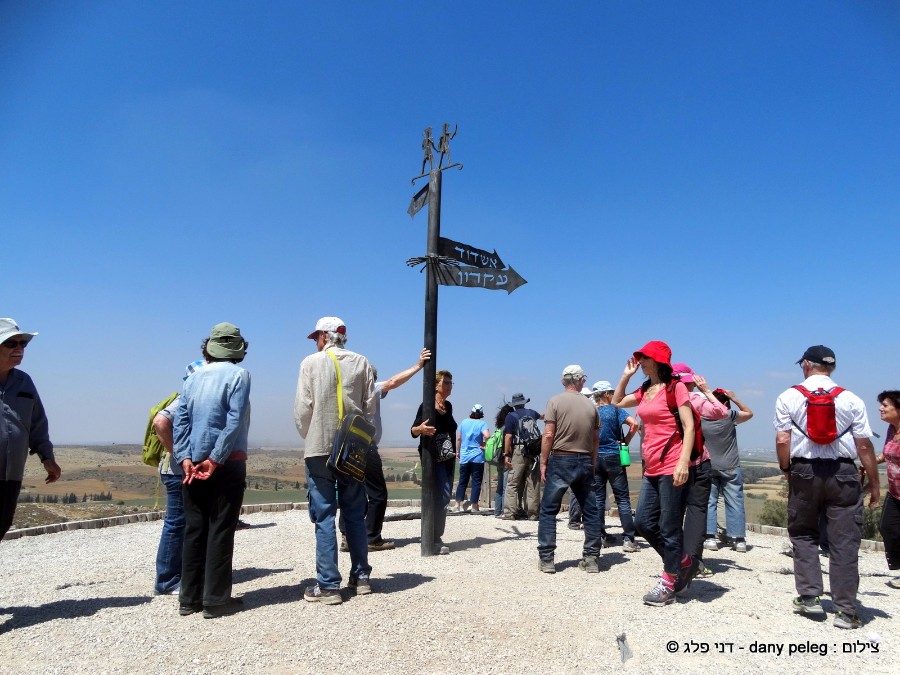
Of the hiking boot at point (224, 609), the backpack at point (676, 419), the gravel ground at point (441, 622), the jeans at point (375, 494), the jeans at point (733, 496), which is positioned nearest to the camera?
the gravel ground at point (441, 622)

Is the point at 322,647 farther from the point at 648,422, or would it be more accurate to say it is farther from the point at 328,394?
the point at 648,422

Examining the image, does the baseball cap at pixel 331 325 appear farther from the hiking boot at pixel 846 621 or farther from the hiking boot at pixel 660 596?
the hiking boot at pixel 846 621

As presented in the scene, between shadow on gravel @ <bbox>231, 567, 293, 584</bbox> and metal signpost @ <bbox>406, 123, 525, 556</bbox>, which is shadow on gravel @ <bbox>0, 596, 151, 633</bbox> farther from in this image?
metal signpost @ <bbox>406, 123, 525, 556</bbox>

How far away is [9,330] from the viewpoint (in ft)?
13.8

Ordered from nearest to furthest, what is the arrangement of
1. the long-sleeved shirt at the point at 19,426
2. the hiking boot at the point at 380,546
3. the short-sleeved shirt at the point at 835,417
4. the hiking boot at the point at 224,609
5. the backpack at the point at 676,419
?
1. the long-sleeved shirt at the point at 19,426
2. the hiking boot at the point at 224,609
3. the short-sleeved shirt at the point at 835,417
4. the backpack at the point at 676,419
5. the hiking boot at the point at 380,546

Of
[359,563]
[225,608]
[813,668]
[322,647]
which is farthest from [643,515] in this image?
[225,608]

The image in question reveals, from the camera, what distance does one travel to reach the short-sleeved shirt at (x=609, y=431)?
7273 millimetres

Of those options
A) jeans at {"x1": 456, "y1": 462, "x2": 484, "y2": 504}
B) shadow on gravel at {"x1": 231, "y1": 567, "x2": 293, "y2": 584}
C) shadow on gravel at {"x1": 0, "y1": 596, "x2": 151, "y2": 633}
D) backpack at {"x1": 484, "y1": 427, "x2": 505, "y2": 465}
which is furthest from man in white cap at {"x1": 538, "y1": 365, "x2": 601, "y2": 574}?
jeans at {"x1": 456, "y1": 462, "x2": 484, "y2": 504}

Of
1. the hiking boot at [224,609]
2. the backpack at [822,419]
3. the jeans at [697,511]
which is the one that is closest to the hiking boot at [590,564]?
the jeans at [697,511]

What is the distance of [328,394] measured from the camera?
190 inches

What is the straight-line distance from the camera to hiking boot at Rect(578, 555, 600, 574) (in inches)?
226

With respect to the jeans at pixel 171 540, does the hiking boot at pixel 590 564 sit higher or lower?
lower

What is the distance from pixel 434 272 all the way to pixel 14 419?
3925mm

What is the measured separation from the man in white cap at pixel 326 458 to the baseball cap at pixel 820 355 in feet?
11.2
